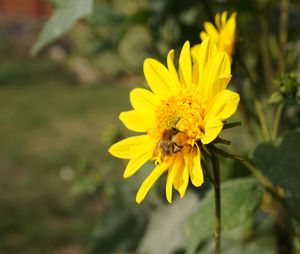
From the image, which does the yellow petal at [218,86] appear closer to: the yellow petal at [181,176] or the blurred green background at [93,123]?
the yellow petal at [181,176]

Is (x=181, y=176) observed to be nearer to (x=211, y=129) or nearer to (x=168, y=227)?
(x=211, y=129)

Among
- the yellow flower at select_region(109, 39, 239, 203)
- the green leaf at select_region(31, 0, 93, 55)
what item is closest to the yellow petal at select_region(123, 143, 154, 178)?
the yellow flower at select_region(109, 39, 239, 203)

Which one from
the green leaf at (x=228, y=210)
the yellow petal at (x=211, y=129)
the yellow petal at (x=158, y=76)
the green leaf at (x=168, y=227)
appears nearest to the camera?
the yellow petal at (x=211, y=129)

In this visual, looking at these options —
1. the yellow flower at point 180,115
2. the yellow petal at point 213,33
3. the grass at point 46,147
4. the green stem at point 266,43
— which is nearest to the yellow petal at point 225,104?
the yellow flower at point 180,115

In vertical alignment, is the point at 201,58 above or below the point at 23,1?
below

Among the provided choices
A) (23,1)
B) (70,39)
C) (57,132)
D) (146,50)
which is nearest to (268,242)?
(146,50)

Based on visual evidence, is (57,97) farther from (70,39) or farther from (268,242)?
(268,242)

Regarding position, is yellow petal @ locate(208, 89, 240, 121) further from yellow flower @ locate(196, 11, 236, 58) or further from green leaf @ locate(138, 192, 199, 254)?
green leaf @ locate(138, 192, 199, 254)
